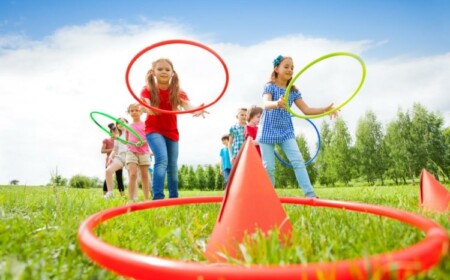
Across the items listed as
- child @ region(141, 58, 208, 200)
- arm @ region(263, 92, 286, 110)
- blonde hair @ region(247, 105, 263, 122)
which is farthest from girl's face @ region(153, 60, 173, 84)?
blonde hair @ region(247, 105, 263, 122)

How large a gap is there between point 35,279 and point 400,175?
120ft

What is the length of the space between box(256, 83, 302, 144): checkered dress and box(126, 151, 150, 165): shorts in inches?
96.4

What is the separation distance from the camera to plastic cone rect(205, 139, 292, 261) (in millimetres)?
2119

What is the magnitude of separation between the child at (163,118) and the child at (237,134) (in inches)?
151

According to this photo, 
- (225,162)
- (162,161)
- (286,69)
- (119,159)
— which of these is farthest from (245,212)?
(225,162)

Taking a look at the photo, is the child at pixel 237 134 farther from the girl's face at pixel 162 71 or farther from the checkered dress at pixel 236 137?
the girl's face at pixel 162 71

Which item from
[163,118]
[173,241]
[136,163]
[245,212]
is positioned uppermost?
[163,118]

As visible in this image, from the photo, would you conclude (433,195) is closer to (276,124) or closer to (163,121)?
(276,124)

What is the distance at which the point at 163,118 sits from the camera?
17.7 feet

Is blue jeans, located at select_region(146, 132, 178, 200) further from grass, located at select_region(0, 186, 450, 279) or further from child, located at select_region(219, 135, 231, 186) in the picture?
child, located at select_region(219, 135, 231, 186)

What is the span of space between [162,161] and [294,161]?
1.86 metres

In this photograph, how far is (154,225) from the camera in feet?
9.41

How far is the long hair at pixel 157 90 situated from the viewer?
5.37 meters

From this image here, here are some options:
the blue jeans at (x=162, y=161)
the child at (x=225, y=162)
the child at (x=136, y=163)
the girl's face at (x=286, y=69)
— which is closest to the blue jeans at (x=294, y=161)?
the girl's face at (x=286, y=69)
